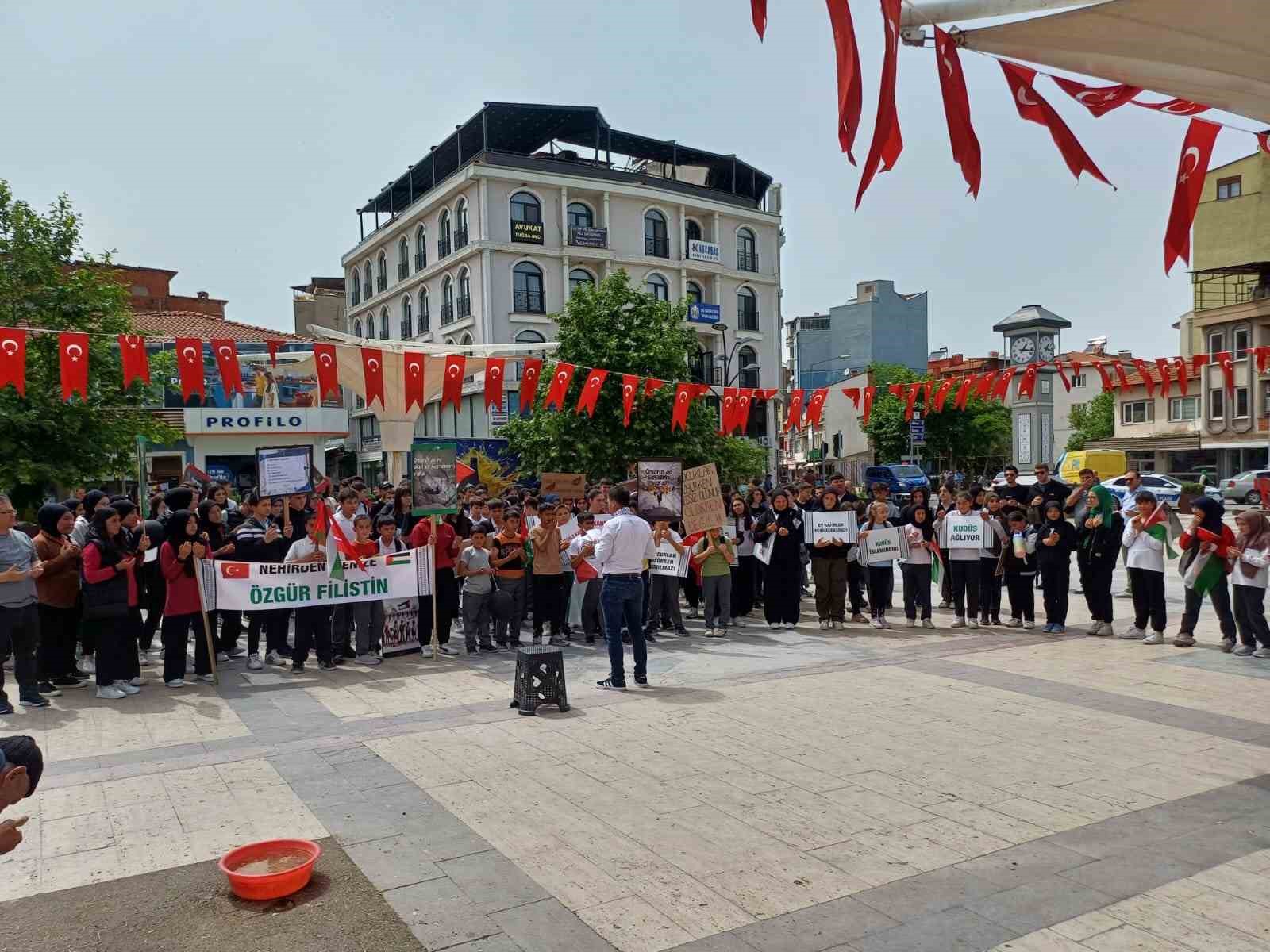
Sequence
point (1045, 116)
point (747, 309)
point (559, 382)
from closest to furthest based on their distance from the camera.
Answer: point (1045, 116)
point (559, 382)
point (747, 309)

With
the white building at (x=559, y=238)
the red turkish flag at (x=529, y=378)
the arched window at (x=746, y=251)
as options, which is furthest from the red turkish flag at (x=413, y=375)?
the arched window at (x=746, y=251)

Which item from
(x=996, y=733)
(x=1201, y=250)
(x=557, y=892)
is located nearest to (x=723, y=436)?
(x=996, y=733)

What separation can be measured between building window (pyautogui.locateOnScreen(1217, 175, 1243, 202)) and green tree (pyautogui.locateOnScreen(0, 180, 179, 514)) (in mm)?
47950

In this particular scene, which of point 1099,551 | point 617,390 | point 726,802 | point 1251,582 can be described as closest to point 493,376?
point 1099,551

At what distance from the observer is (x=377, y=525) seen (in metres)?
10.9

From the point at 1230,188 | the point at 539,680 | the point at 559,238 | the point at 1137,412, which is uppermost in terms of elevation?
the point at 1230,188

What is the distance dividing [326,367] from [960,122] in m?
9.95

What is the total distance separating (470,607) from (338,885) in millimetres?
6442

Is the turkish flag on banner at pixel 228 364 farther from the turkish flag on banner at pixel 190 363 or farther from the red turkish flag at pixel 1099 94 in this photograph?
the red turkish flag at pixel 1099 94

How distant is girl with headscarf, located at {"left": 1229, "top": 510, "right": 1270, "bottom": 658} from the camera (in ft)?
33.5

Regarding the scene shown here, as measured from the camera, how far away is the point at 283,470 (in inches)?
415

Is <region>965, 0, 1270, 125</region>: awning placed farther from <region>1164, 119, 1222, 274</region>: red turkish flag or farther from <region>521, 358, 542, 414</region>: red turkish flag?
<region>521, 358, 542, 414</region>: red turkish flag

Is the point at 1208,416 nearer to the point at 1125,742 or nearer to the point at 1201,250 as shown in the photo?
the point at 1201,250

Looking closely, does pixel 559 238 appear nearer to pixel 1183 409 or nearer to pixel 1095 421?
pixel 1183 409
